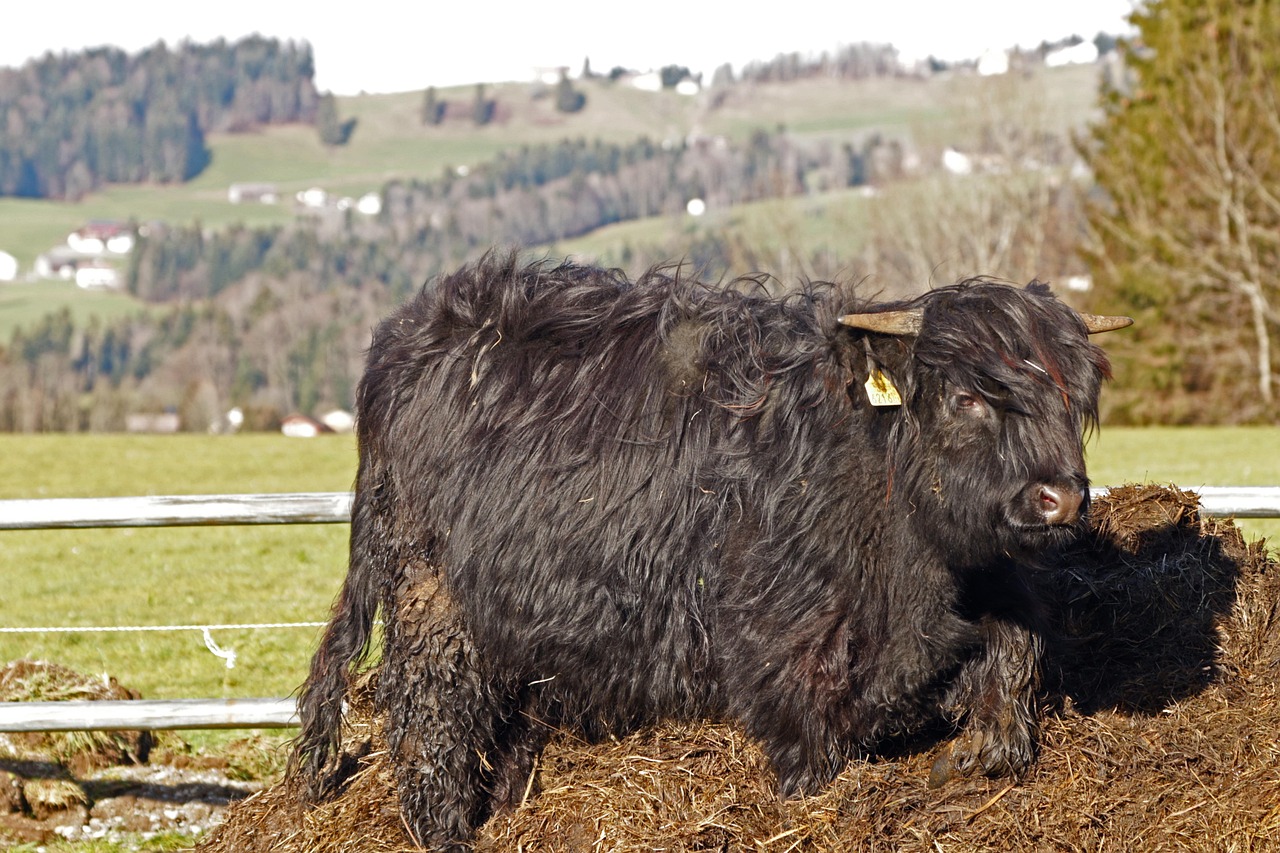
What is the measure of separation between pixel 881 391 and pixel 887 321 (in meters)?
0.25

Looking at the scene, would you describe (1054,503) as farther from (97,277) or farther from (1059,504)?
(97,277)

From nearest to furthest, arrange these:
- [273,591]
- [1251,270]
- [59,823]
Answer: [59,823], [273,591], [1251,270]

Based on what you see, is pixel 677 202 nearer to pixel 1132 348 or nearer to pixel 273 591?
pixel 1132 348

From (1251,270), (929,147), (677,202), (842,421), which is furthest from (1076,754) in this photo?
(677,202)

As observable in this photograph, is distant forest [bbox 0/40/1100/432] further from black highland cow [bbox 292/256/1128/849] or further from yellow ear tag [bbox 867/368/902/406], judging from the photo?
yellow ear tag [bbox 867/368/902/406]

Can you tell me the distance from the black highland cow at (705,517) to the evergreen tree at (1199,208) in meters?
32.2

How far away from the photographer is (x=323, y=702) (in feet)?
17.4

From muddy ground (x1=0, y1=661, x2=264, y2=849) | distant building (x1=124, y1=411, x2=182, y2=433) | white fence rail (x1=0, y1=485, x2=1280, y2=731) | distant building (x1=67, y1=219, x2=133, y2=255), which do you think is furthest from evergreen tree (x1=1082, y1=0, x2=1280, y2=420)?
distant building (x1=67, y1=219, x2=133, y2=255)

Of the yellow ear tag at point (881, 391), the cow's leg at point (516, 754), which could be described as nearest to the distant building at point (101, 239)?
the cow's leg at point (516, 754)

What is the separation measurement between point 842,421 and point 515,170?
656ft

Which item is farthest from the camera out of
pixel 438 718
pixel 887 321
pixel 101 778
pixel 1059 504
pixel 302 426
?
pixel 302 426

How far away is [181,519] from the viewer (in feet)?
19.8

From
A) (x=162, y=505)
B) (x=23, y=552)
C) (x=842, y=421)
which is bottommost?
(x=23, y=552)

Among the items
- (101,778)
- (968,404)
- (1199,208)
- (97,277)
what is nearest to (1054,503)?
(968,404)
